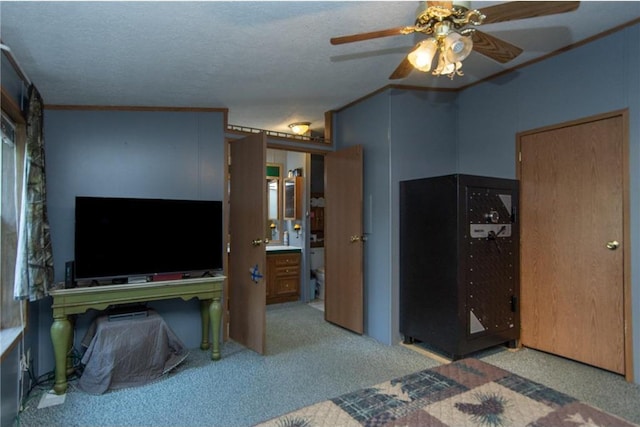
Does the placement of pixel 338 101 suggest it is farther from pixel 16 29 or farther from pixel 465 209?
pixel 16 29

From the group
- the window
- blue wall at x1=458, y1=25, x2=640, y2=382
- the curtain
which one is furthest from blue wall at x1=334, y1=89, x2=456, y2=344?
the window

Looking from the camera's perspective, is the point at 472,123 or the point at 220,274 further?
the point at 472,123

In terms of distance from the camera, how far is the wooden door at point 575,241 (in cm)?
266

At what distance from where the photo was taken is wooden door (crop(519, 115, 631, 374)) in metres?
2.66

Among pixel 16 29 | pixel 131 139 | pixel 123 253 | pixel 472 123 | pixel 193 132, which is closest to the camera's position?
pixel 16 29

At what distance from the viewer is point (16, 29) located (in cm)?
195

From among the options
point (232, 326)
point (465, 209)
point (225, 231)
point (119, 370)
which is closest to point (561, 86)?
point (465, 209)

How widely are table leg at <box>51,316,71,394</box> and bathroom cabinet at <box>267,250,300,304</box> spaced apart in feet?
8.68

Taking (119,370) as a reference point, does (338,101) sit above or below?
above

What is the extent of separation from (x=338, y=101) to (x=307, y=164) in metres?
1.65

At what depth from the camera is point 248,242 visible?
330 centimetres

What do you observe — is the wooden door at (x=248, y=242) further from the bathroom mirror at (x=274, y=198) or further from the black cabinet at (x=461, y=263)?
the bathroom mirror at (x=274, y=198)

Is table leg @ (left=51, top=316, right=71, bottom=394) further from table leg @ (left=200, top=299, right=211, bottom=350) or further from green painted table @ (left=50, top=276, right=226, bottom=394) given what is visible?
table leg @ (left=200, top=299, right=211, bottom=350)

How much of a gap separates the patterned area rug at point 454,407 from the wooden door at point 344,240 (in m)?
2.19
